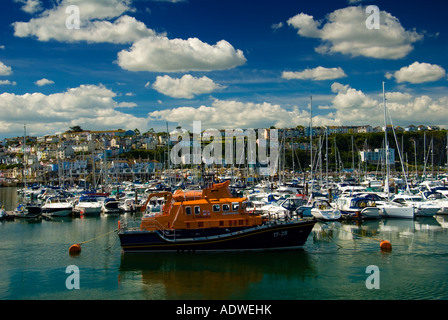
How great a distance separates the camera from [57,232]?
34.5 m

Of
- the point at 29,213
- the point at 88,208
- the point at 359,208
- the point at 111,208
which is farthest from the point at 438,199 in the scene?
the point at 29,213

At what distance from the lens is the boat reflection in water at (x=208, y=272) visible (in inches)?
707

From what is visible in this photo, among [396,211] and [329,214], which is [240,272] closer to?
[329,214]

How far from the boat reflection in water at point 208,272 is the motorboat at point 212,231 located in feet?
1.84

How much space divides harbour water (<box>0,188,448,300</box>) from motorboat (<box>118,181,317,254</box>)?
61 centimetres

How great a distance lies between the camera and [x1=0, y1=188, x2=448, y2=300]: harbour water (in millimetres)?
17625

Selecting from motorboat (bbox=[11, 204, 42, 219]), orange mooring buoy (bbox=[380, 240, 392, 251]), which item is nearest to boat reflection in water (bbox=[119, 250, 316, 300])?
orange mooring buoy (bbox=[380, 240, 392, 251])

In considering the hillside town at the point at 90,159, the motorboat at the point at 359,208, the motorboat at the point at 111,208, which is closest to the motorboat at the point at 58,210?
the motorboat at the point at 111,208

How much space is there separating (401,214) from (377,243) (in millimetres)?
12364

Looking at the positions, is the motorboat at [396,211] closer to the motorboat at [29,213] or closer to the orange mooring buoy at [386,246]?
the orange mooring buoy at [386,246]

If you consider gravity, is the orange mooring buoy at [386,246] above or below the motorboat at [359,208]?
below

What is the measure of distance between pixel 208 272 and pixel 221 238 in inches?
126

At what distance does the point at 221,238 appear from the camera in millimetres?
23531

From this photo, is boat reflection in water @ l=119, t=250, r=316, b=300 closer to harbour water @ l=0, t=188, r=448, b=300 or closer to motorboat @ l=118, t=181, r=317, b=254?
harbour water @ l=0, t=188, r=448, b=300
